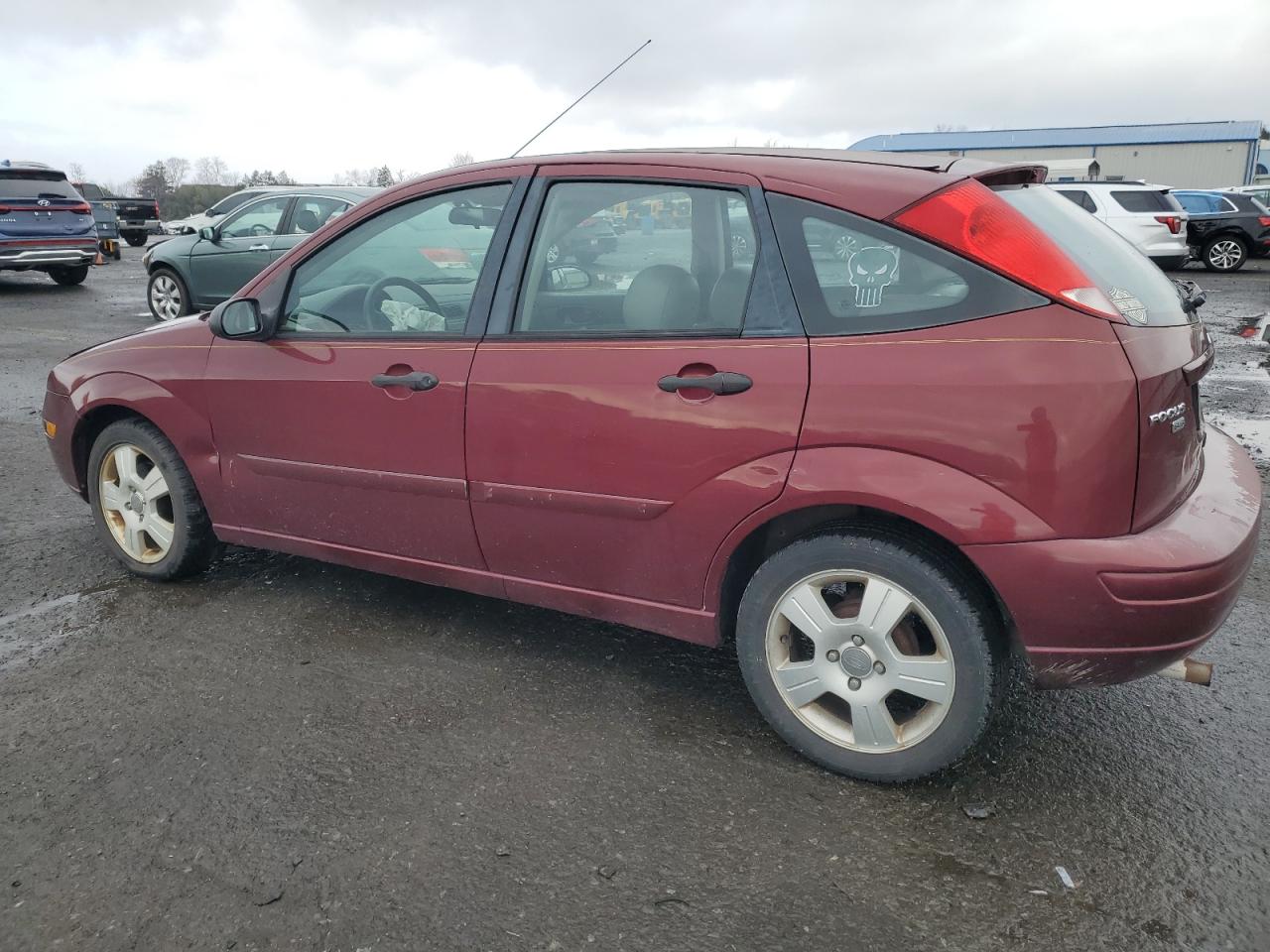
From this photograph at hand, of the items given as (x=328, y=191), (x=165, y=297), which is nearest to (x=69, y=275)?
(x=165, y=297)

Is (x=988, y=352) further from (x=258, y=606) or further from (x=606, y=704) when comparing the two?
(x=258, y=606)

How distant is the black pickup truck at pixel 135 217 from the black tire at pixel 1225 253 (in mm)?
31843

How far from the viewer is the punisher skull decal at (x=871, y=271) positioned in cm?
257

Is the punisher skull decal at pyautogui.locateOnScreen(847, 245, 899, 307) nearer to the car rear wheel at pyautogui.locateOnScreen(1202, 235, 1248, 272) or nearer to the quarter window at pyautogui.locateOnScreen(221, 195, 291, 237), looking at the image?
the quarter window at pyautogui.locateOnScreen(221, 195, 291, 237)

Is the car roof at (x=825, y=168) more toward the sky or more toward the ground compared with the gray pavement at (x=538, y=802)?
more toward the sky

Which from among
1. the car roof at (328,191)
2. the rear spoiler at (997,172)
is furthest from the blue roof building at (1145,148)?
the rear spoiler at (997,172)

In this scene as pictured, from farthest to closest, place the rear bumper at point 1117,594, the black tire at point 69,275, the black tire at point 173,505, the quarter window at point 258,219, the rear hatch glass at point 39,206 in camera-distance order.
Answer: the black tire at point 69,275, the rear hatch glass at point 39,206, the quarter window at point 258,219, the black tire at point 173,505, the rear bumper at point 1117,594

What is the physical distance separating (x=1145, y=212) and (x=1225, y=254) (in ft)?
11.6

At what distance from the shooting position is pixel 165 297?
488 inches

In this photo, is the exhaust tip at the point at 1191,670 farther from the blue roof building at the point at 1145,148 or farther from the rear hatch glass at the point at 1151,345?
the blue roof building at the point at 1145,148

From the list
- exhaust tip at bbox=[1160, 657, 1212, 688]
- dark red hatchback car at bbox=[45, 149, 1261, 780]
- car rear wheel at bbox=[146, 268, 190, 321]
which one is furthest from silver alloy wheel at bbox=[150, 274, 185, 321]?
exhaust tip at bbox=[1160, 657, 1212, 688]

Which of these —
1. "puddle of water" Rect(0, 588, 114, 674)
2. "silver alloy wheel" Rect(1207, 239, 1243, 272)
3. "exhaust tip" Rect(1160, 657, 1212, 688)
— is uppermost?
"exhaust tip" Rect(1160, 657, 1212, 688)

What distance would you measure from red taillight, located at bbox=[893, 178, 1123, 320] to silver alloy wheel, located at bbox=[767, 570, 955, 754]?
2.74 ft

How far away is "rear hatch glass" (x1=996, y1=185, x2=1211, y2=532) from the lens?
2365mm
